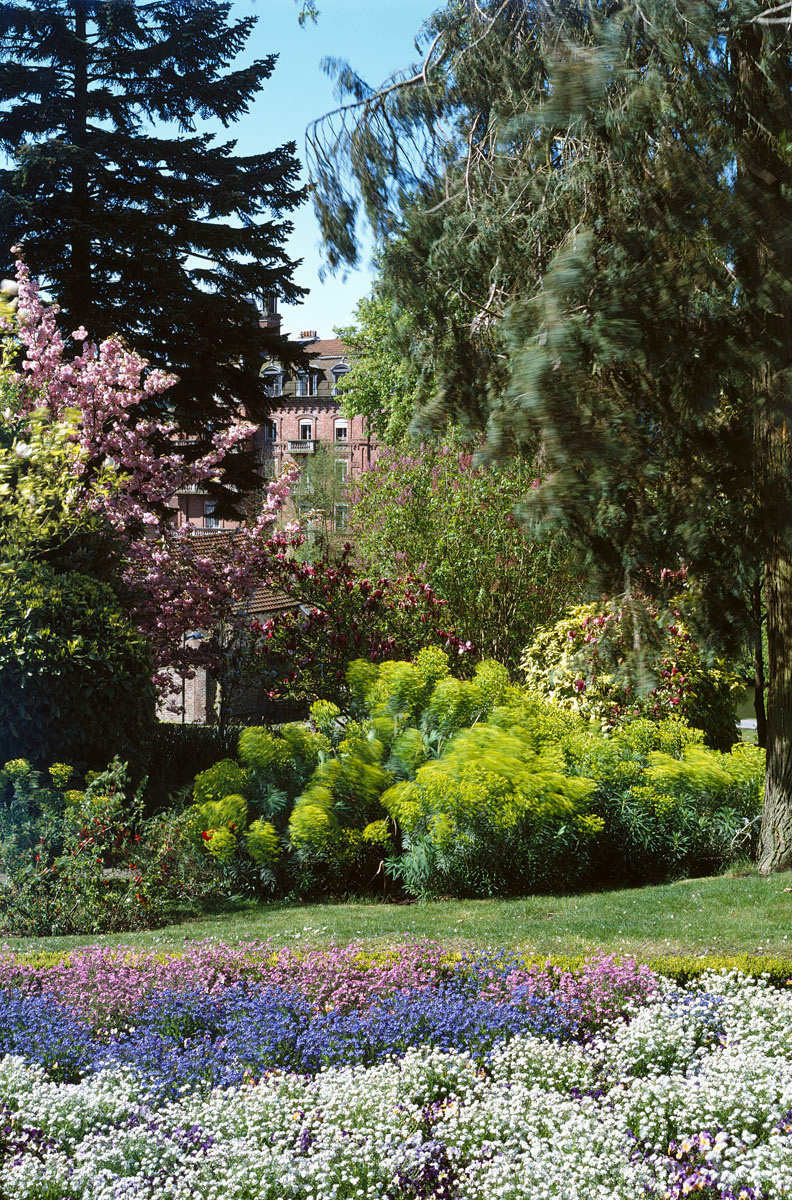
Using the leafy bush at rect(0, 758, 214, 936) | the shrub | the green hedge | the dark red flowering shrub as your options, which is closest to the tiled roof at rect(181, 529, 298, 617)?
the dark red flowering shrub

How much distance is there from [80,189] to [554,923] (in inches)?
591

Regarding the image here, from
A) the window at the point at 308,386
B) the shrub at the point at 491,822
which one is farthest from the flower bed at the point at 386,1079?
the window at the point at 308,386

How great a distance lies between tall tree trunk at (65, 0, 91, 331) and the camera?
16469mm

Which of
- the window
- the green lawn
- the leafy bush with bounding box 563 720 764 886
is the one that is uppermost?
the window

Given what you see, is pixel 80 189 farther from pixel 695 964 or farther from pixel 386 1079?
pixel 386 1079

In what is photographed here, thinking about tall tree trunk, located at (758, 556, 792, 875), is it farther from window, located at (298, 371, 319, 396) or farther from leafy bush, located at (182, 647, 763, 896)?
window, located at (298, 371, 319, 396)

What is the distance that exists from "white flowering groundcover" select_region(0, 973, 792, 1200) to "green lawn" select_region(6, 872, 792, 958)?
1167 millimetres

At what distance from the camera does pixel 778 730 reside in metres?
7.61

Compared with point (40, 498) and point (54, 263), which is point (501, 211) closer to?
point (40, 498)

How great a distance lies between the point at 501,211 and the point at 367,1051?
15.9 feet

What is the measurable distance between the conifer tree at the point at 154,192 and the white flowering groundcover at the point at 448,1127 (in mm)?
14296

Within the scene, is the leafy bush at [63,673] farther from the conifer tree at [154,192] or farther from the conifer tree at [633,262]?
the conifer tree at [154,192]

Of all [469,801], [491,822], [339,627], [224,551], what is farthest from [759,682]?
[224,551]

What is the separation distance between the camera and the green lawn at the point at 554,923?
5625 millimetres
